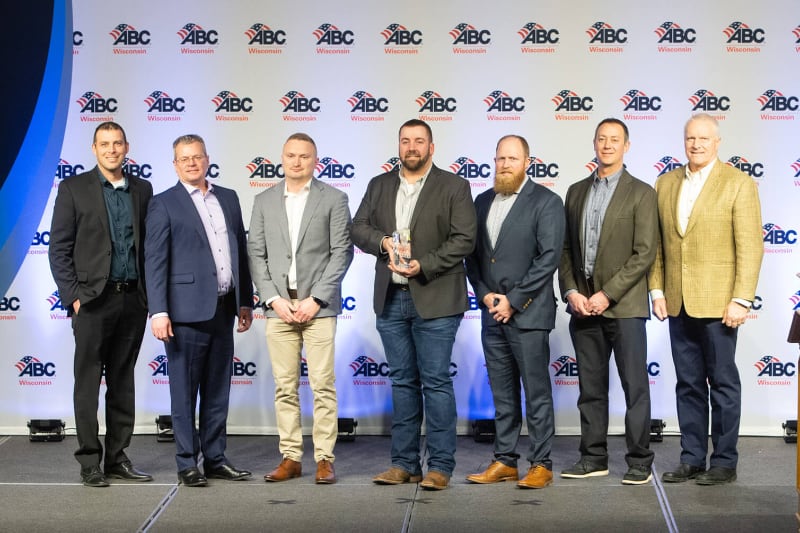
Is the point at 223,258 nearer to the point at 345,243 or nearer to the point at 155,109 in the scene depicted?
the point at 345,243

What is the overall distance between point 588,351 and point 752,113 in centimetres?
212

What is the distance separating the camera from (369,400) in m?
6.86

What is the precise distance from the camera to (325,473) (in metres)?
5.52

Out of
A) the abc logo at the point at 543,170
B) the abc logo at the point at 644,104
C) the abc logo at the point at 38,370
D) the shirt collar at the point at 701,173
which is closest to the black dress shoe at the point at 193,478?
the abc logo at the point at 38,370

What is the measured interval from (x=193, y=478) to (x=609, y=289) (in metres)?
2.39

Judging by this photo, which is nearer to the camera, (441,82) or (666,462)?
(666,462)

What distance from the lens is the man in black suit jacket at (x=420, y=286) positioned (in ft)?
17.4

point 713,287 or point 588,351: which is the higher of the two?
point 713,287

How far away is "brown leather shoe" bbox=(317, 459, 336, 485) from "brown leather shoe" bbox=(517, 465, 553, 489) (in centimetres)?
99

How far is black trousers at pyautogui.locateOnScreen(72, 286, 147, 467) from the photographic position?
18.1 feet

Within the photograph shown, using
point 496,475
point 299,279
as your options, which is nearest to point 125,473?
point 299,279

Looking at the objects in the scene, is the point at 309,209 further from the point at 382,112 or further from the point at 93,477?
the point at 93,477

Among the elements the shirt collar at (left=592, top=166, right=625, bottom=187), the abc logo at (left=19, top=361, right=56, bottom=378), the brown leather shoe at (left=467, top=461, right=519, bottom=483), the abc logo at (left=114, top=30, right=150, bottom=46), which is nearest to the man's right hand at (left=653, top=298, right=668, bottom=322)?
the shirt collar at (left=592, top=166, right=625, bottom=187)

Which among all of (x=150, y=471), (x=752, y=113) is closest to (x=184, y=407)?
(x=150, y=471)
